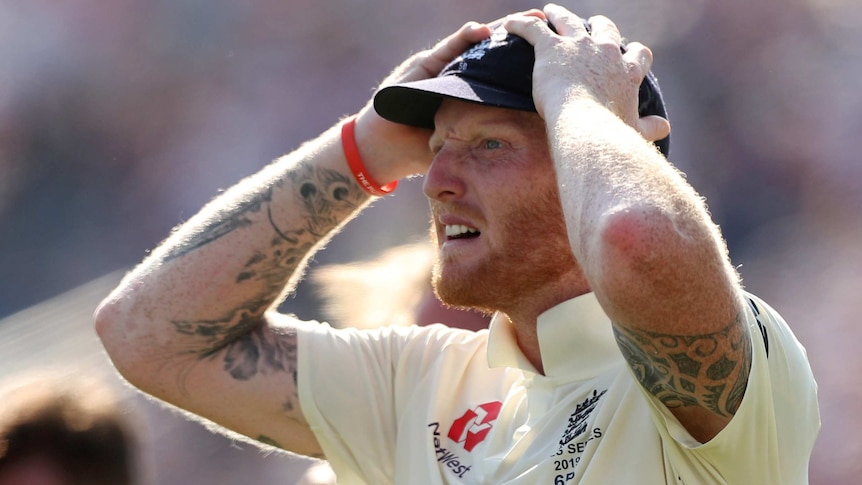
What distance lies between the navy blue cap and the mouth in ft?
0.97

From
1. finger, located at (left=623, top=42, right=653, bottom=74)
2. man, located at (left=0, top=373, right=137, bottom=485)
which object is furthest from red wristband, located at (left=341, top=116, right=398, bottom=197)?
man, located at (left=0, top=373, right=137, bottom=485)

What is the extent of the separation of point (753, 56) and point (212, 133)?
2777mm

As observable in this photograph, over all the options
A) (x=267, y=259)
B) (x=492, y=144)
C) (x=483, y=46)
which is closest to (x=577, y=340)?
(x=492, y=144)

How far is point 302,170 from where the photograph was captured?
247 cm

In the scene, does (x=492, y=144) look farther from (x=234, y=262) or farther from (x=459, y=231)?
(x=234, y=262)

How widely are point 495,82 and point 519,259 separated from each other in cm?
39

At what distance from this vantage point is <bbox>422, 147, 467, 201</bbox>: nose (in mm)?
2146

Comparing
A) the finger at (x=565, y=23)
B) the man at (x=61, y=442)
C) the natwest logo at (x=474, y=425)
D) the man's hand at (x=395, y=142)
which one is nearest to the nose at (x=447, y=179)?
the man's hand at (x=395, y=142)

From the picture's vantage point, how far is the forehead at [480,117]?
2.12 m

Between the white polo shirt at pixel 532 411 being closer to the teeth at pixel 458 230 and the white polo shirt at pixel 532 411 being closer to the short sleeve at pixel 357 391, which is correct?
the short sleeve at pixel 357 391

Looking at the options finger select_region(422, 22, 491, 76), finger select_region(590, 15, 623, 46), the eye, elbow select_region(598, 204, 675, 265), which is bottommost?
the eye

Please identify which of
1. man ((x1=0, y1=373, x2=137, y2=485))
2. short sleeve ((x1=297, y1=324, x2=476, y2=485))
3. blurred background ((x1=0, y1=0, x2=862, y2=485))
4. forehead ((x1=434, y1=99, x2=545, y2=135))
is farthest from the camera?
blurred background ((x1=0, y1=0, x2=862, y2=485))

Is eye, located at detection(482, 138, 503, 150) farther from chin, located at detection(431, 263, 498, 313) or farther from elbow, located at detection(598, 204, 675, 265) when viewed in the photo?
elbow, located at detection(598, 204, 675, 265)

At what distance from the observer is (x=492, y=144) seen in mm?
2150
